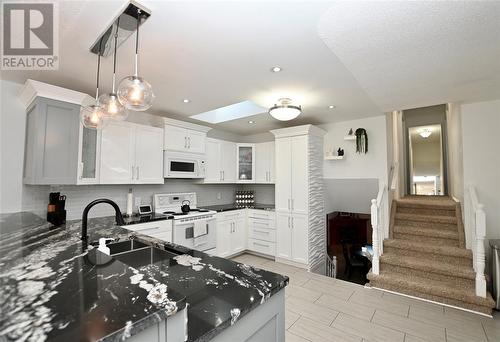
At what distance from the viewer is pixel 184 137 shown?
13.0 feet

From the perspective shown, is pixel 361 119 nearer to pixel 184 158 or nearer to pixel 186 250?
pixel 184 158

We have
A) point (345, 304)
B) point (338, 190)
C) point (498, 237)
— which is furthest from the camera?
point (338, 190)

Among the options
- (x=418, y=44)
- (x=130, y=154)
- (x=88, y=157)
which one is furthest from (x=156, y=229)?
(x=418, y=44)

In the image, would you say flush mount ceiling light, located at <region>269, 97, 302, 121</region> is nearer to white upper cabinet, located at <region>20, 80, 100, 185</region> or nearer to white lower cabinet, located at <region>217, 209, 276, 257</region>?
white lower cabinet, located at <region>217, 209, 276, 257</region>

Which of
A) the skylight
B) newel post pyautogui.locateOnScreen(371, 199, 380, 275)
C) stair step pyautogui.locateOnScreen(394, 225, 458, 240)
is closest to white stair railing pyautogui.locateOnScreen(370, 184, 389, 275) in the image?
newel post pyautogui.locateOnScreen(371, 199, 380, 275)

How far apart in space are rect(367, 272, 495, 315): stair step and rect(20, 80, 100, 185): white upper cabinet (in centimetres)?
417

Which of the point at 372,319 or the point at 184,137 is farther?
the point at 184,137

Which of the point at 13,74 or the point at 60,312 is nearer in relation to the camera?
the point at 60,312

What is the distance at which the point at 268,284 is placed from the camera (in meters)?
1.16

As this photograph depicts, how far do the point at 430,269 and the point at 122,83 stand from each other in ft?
13.7

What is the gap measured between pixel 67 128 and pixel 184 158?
1693mm

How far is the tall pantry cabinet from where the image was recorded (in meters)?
4.01

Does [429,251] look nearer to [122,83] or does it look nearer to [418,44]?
[418,44]

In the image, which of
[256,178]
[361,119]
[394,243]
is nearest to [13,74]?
[256,178]
